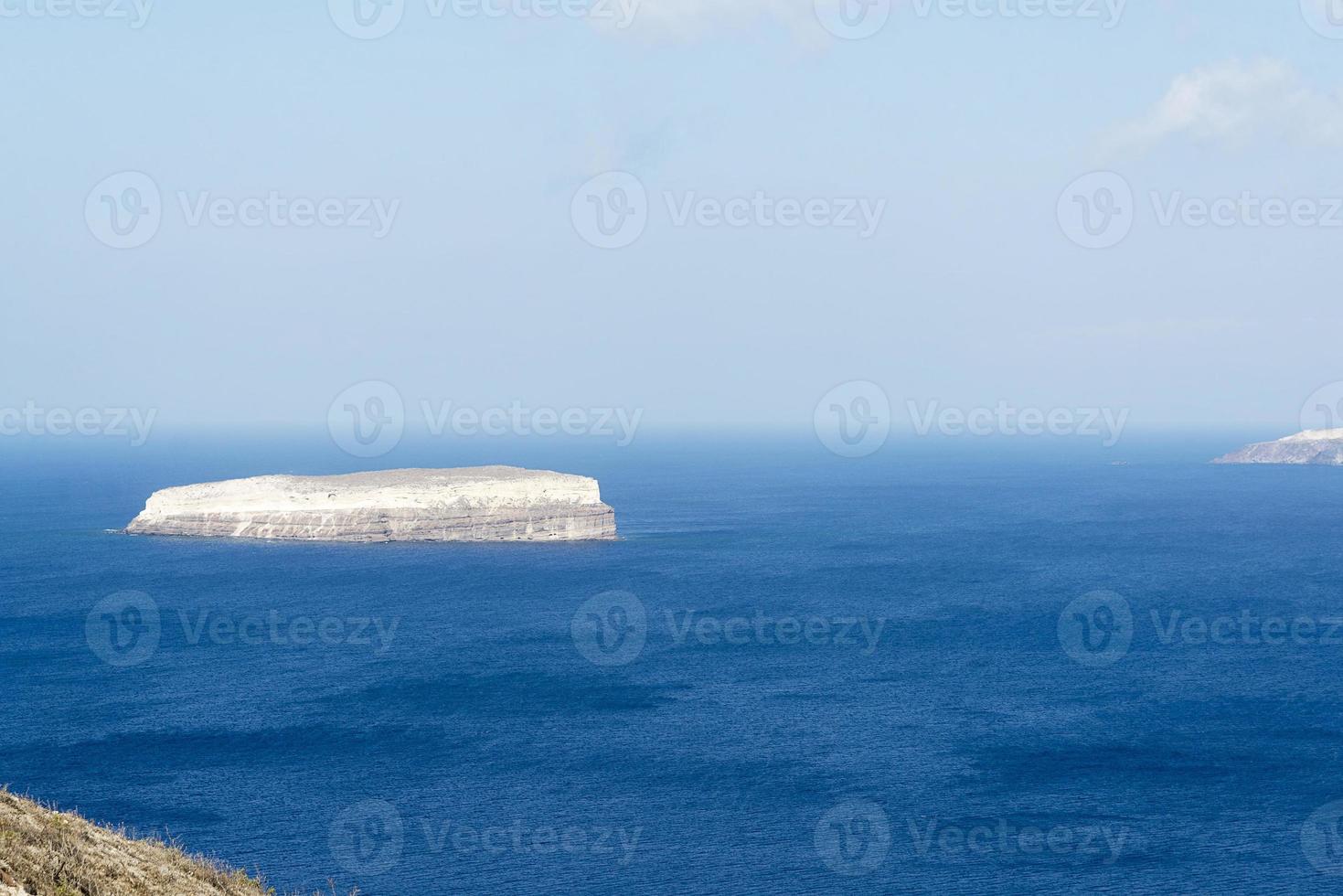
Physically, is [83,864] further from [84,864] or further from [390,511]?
[390,511]

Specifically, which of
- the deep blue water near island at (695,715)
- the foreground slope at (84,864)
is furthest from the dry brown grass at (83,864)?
the deep blue water near island at (695,715)

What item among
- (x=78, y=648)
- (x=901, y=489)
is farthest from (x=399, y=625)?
(x=901, y=489)

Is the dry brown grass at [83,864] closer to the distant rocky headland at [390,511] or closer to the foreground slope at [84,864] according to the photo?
the foreground slope at [84,864]

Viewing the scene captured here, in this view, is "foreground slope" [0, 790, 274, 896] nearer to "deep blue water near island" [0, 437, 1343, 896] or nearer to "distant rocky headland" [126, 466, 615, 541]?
"deep blue water near island" [0, 437, 1343, 896]

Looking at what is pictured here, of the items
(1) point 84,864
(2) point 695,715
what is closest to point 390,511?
(2) point 695,715

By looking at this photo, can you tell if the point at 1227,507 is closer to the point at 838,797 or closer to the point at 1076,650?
the point at 1076,650

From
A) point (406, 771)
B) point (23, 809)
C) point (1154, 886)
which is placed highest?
point (23, 809)
